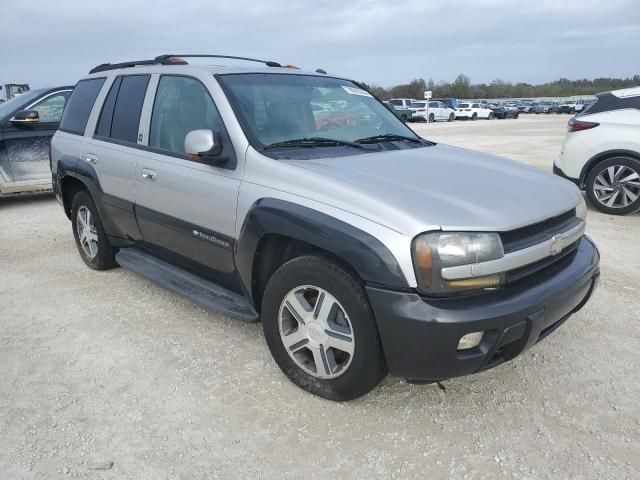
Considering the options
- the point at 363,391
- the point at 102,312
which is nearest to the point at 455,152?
the point at 363,391

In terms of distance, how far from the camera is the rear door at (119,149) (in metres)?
4.01

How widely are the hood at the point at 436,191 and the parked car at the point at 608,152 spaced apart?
4.22 meters

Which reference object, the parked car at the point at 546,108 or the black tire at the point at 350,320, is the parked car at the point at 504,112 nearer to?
the parked car at the point at 546,108

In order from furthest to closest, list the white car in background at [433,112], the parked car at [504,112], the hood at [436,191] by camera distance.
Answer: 1. the parked car at [504,112]
2. the white car in background at [433,112]
3. the hood at [436,191]

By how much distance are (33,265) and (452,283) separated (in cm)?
440

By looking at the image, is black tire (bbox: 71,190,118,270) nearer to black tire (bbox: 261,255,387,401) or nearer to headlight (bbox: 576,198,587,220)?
black tire (bbox: 261,255,387,401)

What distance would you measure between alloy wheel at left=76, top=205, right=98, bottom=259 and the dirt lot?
872 millimetres

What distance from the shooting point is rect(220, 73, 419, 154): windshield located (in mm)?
3275

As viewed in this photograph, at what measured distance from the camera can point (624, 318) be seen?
387 cm

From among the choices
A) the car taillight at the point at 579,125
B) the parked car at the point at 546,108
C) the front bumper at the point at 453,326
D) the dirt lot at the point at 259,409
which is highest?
the car taillight at the point at 579,125

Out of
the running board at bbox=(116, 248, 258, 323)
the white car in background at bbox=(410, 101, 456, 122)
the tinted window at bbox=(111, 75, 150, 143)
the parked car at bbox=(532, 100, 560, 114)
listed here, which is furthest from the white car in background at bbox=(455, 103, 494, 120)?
the running board at bbox=(116, 248, 258, 323)

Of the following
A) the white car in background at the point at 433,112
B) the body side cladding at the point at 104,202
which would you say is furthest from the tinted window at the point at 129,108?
the white car in background at the point at 433,112

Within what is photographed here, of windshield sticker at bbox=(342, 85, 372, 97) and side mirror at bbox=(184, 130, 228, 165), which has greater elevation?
windshield sticker at bbox=(342, 85, 372, 97)

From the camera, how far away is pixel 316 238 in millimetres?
2598
